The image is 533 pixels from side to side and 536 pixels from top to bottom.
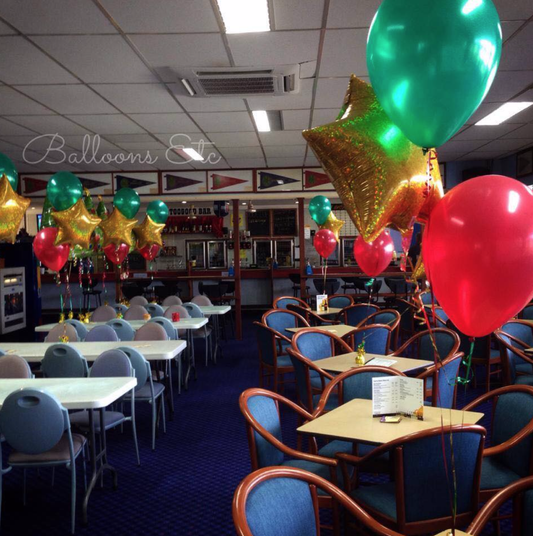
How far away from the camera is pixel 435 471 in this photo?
2053 mm

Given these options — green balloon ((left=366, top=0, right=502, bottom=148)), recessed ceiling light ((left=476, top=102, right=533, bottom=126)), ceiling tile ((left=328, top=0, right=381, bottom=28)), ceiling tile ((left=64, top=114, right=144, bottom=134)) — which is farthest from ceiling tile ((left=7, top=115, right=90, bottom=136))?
green balloon ((left=366, top=0, right=502, bottom=148))

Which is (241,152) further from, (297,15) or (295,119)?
(297,15)

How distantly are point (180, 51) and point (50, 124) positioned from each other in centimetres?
280

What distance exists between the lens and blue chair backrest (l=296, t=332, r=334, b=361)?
14.6ft

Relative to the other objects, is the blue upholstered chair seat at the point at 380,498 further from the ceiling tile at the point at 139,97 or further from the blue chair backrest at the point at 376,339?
the ceiling tile at the point at 139,97

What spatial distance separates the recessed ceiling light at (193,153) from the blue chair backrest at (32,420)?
5.47m

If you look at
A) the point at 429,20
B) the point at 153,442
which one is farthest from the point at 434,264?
the point at 153,442

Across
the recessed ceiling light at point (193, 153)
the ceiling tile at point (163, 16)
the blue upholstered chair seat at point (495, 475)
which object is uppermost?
the recessed ceiling light at point (193, 153)

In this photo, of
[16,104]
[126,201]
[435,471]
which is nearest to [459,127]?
[435,471]

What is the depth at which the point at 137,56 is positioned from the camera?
414 centimetres

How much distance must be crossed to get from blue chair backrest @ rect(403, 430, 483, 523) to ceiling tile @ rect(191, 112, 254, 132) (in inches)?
182

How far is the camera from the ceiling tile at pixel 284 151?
7.84 meters

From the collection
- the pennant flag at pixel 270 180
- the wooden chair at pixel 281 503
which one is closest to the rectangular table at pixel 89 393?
the wooden chair at pixel 281 503

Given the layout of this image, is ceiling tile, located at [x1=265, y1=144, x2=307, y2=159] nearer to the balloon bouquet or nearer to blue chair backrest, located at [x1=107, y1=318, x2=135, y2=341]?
blue chair backrest, located at [x1=107, y1=318, x2=135, y2=341]
